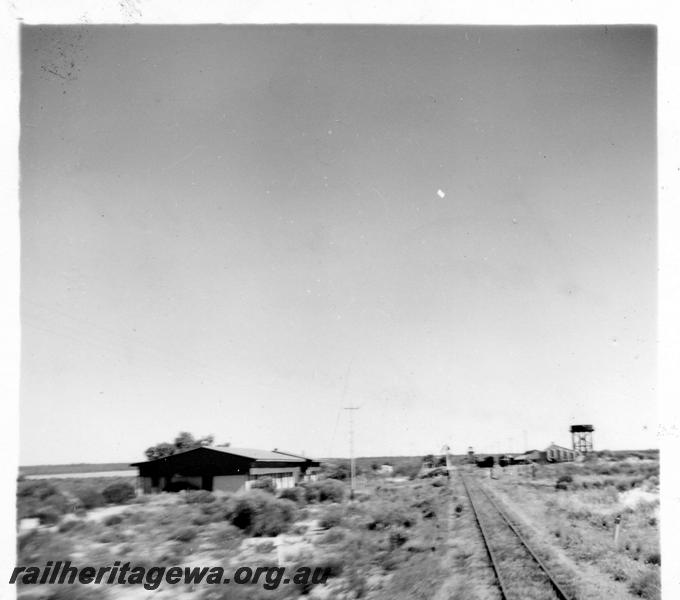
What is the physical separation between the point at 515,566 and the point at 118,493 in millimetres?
13964

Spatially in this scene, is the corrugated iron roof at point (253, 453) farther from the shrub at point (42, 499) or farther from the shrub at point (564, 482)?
the shrub at point (564, 482)

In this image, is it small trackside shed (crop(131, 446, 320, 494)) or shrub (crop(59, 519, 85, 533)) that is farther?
small trackside shed (crop(131, 446, 320, 494))

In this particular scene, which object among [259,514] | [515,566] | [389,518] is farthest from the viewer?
[389,518]

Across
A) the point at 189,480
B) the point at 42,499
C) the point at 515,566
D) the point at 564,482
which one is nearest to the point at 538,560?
the point at 515,566

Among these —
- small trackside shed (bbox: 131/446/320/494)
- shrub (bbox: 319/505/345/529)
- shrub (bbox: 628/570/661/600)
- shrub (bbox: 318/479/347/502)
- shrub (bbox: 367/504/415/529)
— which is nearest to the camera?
shrub (bbox: 628/570/661/600)

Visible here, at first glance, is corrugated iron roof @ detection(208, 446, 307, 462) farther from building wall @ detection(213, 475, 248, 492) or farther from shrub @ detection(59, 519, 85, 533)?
shrub @ detection(59, 519, 85, 533)

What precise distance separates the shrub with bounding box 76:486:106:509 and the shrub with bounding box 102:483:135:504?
23 cm

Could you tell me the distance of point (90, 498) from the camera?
1753 cm

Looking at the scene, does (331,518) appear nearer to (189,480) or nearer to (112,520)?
(189,480)

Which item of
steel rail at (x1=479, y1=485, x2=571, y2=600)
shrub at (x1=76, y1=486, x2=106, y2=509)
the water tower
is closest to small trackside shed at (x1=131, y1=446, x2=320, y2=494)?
shrub at (x1=76, y1=486, x2=106, y2=509)

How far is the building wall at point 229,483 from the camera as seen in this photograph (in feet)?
62.4

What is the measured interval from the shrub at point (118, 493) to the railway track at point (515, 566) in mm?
12387

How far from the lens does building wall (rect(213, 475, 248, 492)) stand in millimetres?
19031
